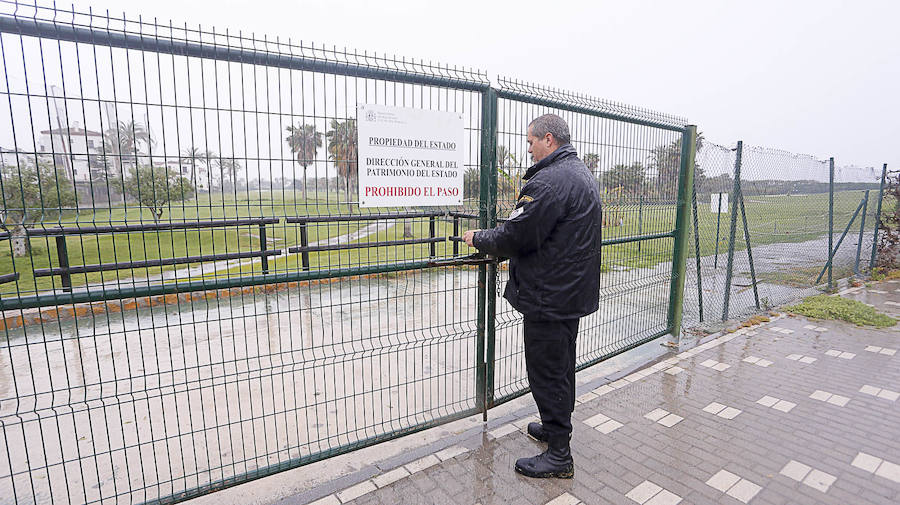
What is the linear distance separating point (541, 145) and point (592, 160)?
1.44 m

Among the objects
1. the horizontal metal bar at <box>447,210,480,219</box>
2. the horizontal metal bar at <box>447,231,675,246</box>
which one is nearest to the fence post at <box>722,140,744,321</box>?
the horizontal metal bar at <box>447,231,675,246</box>

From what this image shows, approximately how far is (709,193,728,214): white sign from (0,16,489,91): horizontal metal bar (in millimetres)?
4161

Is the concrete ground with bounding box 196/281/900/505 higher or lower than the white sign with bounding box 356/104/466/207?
lower

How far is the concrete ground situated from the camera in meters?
2.74

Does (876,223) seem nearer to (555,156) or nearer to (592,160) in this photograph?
(592,160)

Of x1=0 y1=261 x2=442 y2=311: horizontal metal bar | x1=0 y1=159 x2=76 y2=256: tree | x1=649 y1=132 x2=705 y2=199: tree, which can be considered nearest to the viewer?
x1=0 y1=159 x2=76 y2=256: tree

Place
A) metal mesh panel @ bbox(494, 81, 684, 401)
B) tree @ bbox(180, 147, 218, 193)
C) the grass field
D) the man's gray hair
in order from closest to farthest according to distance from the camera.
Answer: tree @ bbox(180, 147, 218, 193), the grass field, the man's gray hair, metal mesh panel @ bbox(494, 81, 684, 401)

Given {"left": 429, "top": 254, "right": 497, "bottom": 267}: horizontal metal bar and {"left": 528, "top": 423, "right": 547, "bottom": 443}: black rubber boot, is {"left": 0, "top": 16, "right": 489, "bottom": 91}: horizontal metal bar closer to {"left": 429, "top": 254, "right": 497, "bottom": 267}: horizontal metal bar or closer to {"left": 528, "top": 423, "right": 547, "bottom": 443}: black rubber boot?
{"left": 429, "top": 254, "right": 497, "bottom": 267}: horizontal metal bar

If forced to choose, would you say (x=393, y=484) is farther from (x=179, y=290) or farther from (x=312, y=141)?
(x=312, y=141)

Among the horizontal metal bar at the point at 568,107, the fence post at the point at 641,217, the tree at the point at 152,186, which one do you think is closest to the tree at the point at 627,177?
the fence post at the point at 641,217

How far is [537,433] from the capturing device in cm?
330

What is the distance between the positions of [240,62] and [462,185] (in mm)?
1504

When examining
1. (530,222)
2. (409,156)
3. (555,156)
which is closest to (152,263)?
(409,156)

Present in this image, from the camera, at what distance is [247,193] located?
2.50 m
